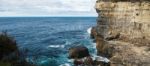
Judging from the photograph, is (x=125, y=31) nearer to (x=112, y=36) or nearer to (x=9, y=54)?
(x=112, y=36)

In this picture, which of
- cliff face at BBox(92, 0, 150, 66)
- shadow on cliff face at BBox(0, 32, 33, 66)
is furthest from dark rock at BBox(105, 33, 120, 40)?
shadow on cliff face at BBox(0, 32, 33, 66)

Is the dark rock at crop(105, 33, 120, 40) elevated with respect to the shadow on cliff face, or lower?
lower

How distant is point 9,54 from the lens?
813 inches

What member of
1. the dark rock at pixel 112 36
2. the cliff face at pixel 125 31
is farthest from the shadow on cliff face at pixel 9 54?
the dark rock at pixel 112 36

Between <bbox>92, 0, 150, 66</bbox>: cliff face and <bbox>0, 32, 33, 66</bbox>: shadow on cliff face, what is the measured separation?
1188cm

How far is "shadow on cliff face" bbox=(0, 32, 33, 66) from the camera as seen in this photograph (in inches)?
752

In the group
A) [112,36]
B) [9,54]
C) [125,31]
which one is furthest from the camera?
[112,36]

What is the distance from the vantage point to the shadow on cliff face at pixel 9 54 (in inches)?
752

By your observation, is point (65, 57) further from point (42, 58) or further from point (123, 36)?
point (123, 36)

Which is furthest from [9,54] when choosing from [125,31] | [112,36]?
[112,36]

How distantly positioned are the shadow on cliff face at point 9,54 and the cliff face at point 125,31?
11.9 meters

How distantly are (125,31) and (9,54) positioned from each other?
1707cm

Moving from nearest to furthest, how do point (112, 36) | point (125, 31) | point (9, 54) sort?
point (9, 54)
point (125, 31)
point (112, 36)

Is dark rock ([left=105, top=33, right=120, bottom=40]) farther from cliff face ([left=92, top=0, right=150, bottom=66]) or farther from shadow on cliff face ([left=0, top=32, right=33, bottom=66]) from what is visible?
shadow on cliff face ([left=0, top=32, right=33, bottom=66])
